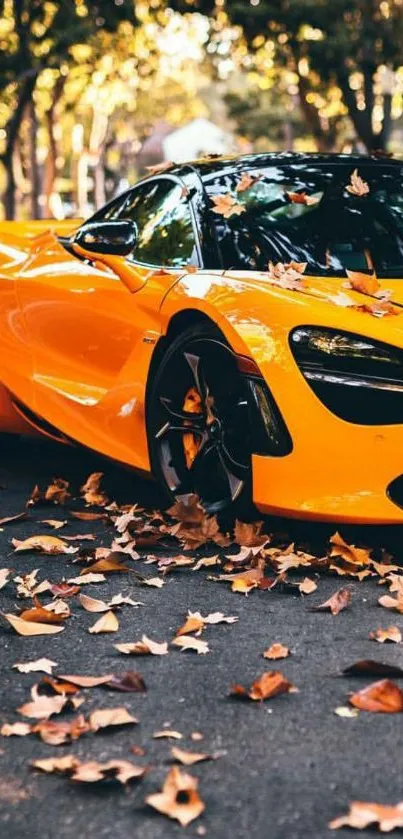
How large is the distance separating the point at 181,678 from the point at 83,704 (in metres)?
0.31

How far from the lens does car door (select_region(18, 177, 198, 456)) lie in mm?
5750

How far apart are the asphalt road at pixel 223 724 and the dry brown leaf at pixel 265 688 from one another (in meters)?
0.03

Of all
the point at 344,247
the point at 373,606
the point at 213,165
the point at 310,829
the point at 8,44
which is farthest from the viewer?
the point at 8,44

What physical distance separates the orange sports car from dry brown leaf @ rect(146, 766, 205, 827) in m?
1.77

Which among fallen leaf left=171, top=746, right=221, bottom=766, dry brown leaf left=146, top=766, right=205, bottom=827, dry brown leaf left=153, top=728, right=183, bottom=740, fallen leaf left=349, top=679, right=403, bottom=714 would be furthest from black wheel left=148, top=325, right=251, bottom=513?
dry brown leaf left=146, top=766, right=205, bottom=827

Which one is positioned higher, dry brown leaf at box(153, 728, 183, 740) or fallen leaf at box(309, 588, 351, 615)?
dry brown leaf at box(153, 728, 183, 740)

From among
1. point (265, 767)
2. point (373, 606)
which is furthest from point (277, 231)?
A: point (265, 767)

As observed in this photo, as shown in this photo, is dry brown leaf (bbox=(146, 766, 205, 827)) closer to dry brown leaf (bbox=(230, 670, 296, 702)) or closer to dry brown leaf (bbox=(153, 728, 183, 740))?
dry brown leaf (bbox=(153, 728, 183, 740))

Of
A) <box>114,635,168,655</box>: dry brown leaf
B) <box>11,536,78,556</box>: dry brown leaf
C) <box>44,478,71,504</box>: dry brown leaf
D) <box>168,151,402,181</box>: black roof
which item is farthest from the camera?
<box>44,478,71,504</box>: dry brown leaf

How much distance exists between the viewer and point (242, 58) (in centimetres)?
2808

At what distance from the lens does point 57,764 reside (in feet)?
10.3

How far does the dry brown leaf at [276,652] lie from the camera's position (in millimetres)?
3879

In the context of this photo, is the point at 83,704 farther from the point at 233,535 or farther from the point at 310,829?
the point at 233,535

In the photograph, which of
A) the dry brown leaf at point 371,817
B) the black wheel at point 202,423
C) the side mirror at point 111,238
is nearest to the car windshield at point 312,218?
the side mirror at point 111,238
